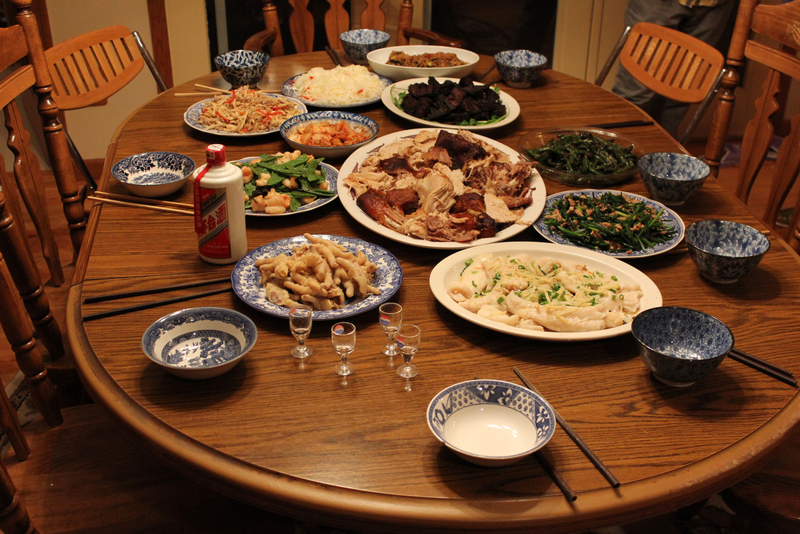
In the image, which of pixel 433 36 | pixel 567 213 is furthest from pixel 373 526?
pixel 433 36

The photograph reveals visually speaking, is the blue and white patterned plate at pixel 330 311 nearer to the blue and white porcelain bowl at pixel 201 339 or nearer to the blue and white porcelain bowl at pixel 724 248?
the blue and white porcelain bowl at pixel 201 339

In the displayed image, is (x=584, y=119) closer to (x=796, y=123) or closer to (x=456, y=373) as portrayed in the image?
(x=796, y=123)

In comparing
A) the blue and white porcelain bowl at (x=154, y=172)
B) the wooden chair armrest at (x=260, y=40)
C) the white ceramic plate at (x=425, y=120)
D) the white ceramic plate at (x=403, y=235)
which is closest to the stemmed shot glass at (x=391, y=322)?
the white ceramic plate at (x=403, y=235)

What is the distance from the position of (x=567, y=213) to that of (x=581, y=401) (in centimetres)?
82

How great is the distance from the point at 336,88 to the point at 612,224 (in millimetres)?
1522

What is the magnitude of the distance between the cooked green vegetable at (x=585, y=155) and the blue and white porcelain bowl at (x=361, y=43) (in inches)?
55.3

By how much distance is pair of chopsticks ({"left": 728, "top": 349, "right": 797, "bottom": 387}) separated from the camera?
4.47 ft

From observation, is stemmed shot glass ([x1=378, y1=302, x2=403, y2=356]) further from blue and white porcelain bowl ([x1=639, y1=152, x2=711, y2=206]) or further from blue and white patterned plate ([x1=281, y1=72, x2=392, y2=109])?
blue and white patterned plate ([x1=281, y1=72, x2=392, y2=109])

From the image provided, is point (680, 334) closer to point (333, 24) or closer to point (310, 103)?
point (310, 103)

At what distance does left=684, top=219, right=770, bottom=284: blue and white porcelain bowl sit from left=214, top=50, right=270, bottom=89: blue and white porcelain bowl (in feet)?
A: 6.70

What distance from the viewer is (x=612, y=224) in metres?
1.88

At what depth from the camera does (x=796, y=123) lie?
7.92ft

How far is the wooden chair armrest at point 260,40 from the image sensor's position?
3.49m

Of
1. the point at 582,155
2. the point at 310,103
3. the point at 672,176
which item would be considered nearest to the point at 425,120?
the point at 310,103
